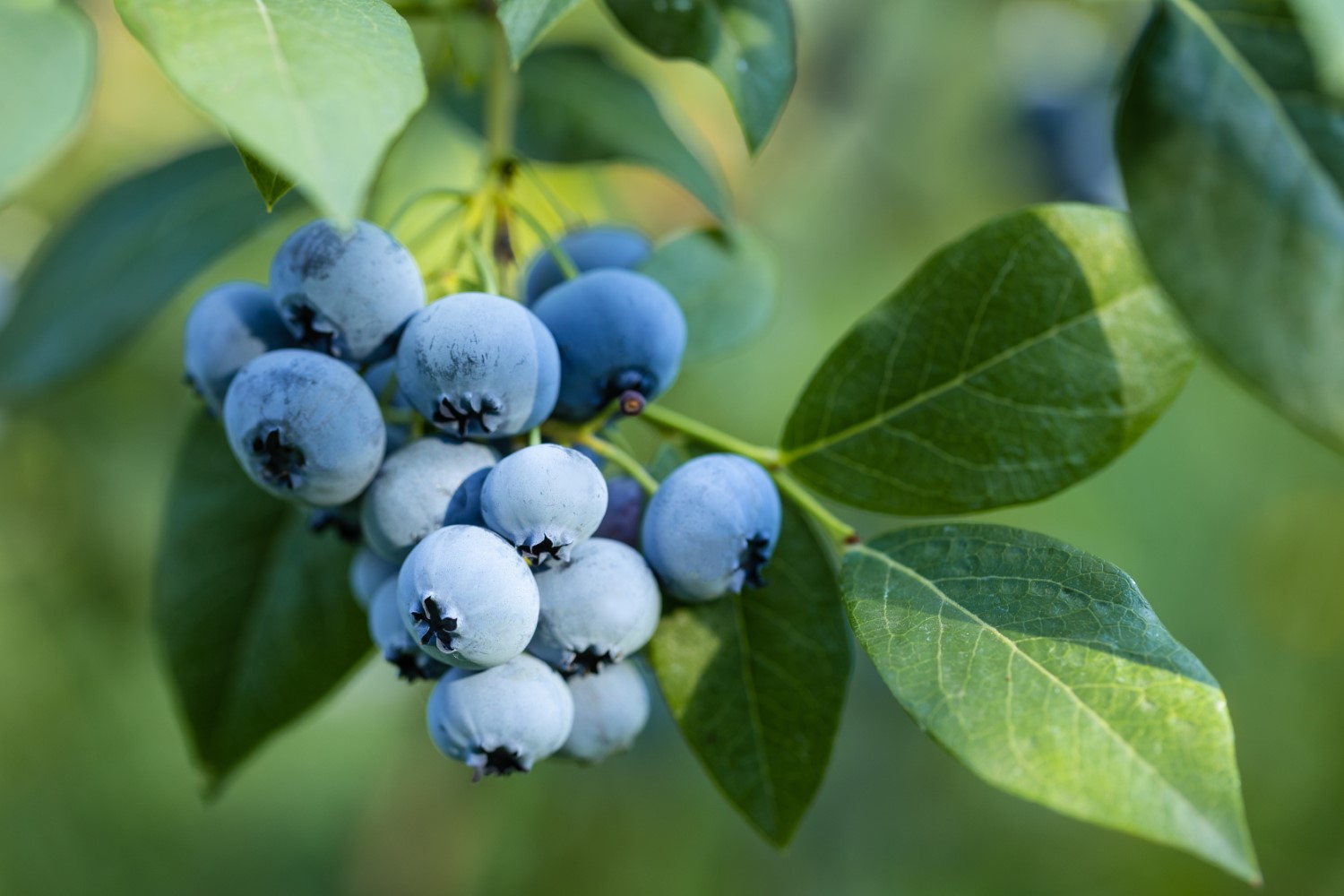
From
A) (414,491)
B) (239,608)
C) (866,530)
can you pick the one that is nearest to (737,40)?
(414,491)

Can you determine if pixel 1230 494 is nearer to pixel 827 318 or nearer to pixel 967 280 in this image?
pixel 827 318

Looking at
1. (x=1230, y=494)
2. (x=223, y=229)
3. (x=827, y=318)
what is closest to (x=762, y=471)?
(x=223, y=229)

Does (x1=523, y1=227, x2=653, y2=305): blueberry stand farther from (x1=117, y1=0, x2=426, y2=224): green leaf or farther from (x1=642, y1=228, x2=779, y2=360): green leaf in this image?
(x1=117, y1=0, x2=426, y2=224): green leaf

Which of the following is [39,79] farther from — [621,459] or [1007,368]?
[1007,368]

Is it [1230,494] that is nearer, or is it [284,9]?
[284,9]

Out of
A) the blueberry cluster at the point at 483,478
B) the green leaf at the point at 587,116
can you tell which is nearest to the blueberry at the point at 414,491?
the blueberry cluster at the point at 483,478

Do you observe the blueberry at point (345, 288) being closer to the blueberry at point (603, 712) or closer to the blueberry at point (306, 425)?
the blueberry at point (306, 425)
